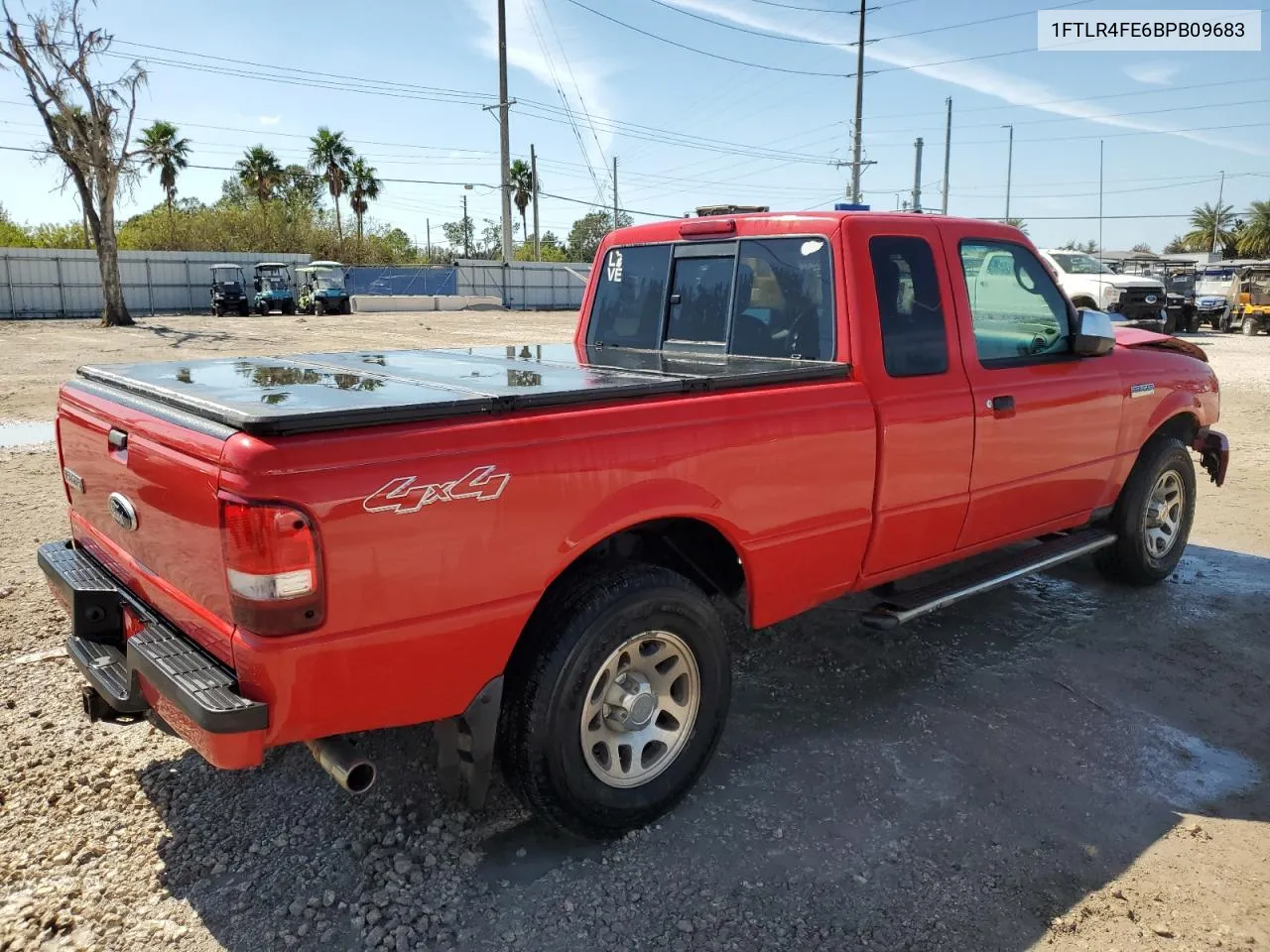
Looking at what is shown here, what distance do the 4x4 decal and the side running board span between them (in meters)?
2.00

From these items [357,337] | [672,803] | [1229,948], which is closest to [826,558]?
[672,803]

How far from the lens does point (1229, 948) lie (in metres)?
2.69

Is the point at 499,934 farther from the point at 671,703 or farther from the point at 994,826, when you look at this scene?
the point at 994,826

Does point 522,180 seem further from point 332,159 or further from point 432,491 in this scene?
point 432,491

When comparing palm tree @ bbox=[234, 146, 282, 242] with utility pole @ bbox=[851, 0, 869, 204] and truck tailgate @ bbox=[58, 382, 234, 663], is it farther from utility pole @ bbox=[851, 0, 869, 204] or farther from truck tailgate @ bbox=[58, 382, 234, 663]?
truck tailgate @ bbox=[58, 382, 234, 663]

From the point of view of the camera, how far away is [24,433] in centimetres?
1020

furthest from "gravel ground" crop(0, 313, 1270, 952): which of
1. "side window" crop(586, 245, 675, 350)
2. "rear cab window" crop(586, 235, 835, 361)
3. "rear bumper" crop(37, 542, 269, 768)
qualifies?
"side window" crop(586, 245, 675, 350)

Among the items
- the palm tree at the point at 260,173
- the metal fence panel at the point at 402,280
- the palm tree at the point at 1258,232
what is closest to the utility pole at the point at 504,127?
the metal fence panel at the point at 402,280

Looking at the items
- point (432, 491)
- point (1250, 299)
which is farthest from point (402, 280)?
point (432, 491)

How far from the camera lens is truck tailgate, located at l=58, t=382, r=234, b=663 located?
2.44 meters

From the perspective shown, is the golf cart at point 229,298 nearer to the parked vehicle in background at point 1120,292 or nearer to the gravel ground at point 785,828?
the parked vehicle in background at point 1120,292

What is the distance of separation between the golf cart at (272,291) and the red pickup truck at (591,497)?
123 ft

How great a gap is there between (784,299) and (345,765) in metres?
2.61

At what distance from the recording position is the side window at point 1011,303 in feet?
14.3
